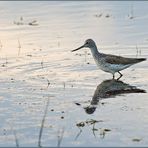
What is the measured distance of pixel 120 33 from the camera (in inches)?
867

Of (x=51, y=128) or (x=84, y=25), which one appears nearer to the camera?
(x=51, y=128)

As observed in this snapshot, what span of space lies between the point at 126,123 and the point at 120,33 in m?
10.8

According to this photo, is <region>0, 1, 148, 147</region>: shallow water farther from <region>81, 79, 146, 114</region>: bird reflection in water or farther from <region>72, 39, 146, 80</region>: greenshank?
<region>72, 39, 146, 80</region>: greenshank

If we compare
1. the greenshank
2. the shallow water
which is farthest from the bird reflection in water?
the greenshank

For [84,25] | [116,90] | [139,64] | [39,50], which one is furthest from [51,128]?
[84,25]

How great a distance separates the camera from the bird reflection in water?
13.6 m

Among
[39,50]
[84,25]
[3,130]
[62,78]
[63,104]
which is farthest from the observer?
[84,25]

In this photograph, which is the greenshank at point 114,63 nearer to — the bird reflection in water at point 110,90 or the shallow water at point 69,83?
the shallow water at point 69,83

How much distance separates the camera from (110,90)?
14531 mm

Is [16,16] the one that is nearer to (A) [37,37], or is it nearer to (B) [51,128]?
(A) [37,37]

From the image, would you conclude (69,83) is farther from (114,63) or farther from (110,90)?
(114,63)

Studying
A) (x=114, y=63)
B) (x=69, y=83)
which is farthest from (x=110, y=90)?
(x=114, y=63)

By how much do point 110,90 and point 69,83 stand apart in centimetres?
103

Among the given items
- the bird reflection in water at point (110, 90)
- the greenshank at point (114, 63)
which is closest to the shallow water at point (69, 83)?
the bird reflection in water at point (110, 90)
